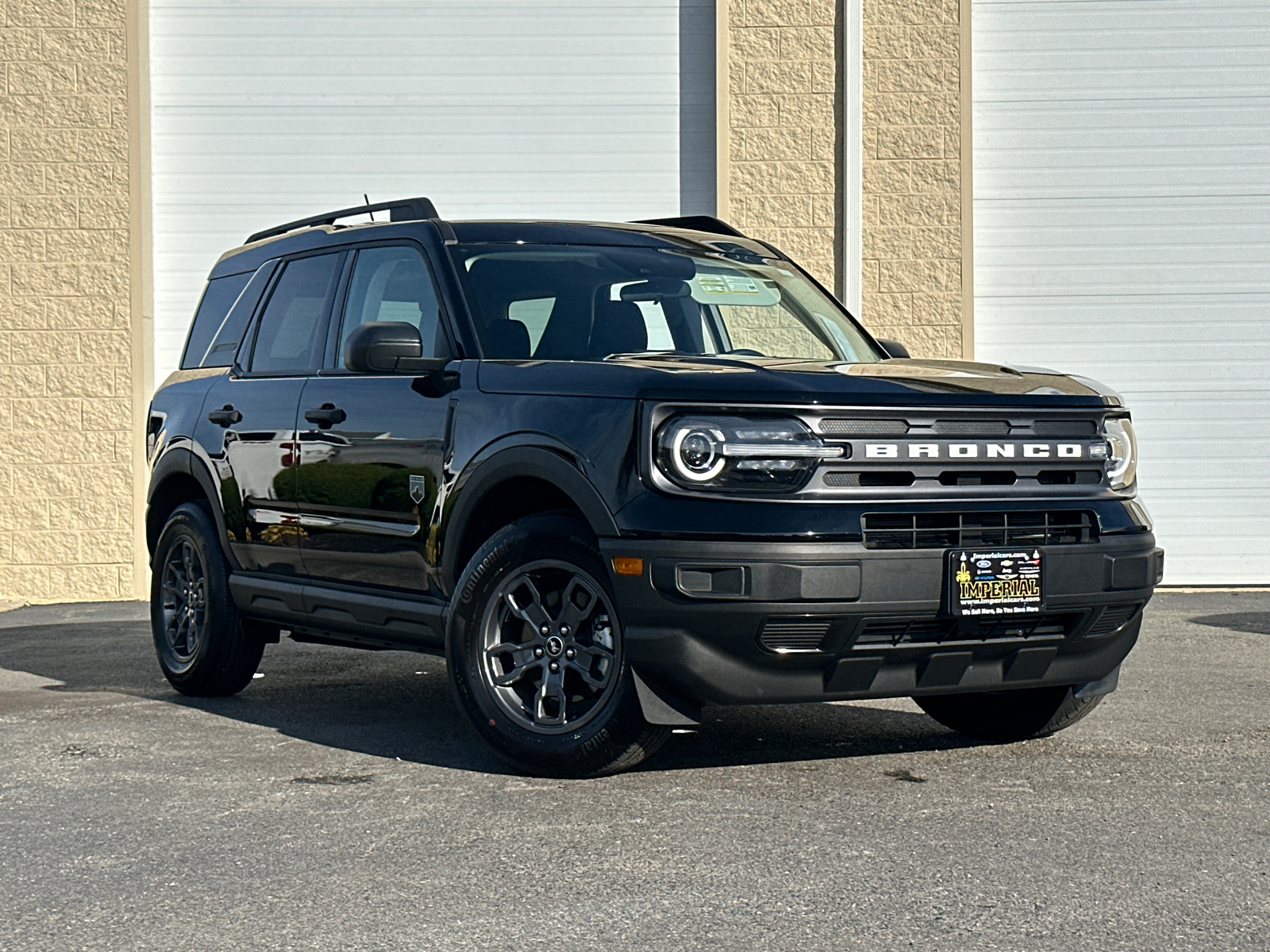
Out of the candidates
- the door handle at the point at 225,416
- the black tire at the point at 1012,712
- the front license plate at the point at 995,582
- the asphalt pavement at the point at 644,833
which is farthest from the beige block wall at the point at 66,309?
the front license plate at the point at 995,582

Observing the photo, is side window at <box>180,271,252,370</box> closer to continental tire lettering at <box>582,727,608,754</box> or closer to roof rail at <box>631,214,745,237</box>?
roof rail at <box>631,214,745,237</box>

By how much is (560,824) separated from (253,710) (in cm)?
276

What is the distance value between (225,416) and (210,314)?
3.07 feet

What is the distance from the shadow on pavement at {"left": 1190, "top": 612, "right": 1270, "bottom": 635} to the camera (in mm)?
10352

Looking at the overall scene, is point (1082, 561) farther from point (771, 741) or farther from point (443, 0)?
point (443, 0)

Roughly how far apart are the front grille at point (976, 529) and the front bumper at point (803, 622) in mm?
74

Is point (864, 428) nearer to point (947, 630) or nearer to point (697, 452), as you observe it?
point (697, 452)

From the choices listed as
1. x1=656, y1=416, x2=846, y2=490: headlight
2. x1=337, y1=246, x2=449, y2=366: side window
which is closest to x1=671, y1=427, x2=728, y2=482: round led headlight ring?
x1=656, y1=416, x2=846, y2=490: headlight

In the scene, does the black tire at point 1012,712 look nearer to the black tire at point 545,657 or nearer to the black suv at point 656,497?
the black suv at point 656,497

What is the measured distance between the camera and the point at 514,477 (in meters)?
5.58

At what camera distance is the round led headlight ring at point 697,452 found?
507 cm

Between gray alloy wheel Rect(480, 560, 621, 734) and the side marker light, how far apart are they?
0.17 metres

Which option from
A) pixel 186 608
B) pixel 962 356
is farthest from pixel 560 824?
pixel 962 356

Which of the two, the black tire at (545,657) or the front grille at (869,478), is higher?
the front grille at (869,478)
